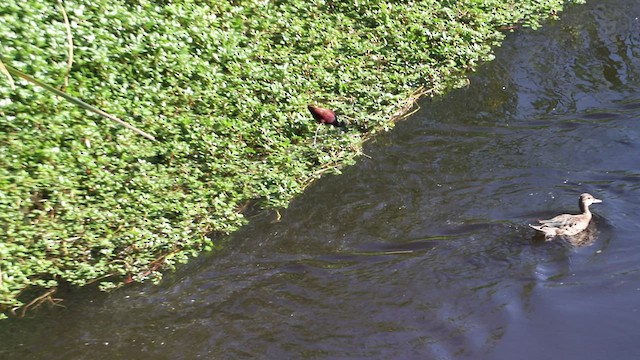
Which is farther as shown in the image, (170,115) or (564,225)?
(170,115)

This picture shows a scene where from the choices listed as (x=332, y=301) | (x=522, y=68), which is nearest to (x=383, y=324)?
(x=332, y=301)

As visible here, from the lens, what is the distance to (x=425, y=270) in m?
6.14

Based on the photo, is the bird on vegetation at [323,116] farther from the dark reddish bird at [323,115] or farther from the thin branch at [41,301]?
the thin branch at [41,301]

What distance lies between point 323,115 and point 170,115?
1.87 meters

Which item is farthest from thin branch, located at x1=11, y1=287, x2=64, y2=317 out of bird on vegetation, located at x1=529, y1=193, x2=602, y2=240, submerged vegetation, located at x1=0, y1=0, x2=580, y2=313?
bird on vegetation, located at x1=529, y1=193, x2=602, y2=240

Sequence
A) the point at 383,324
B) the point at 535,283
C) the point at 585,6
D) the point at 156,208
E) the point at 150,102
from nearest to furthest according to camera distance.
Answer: the point at 383,324 → the point at 535,283 → the point at 156,208 → the point at 150,102 → the point at 585,6

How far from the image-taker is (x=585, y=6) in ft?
39.7

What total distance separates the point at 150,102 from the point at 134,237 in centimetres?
144

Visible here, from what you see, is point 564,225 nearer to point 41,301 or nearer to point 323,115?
point 323,115

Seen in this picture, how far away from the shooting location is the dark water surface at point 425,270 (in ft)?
17.6

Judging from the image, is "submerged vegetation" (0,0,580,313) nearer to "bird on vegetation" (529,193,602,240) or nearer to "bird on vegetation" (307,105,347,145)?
"bird on vegetation" (307,105,347,145)

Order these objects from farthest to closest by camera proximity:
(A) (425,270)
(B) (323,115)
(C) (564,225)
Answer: (B) (323,115)
(C) (564,225)
(A) (425,270)

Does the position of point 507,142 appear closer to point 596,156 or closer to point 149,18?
A: point 596,156

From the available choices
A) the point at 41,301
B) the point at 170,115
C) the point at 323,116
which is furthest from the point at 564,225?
the point at 41,301
